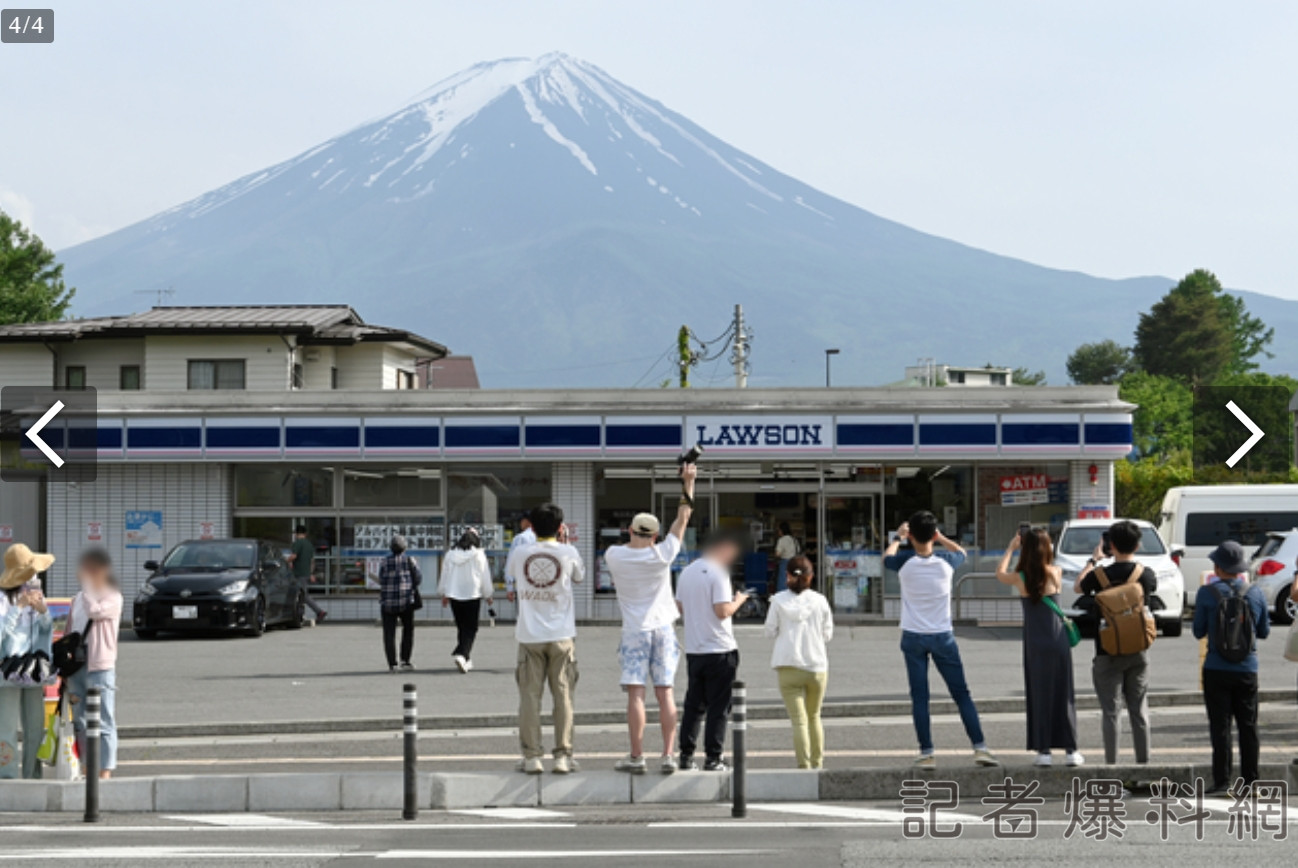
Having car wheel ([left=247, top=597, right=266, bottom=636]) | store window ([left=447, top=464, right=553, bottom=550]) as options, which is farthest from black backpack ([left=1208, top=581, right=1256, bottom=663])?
store window ([left=447, top=464, right=553, bottom=550])

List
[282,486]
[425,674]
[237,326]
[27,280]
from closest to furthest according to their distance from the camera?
[425,674], [282,486], [237,326], [27,280]

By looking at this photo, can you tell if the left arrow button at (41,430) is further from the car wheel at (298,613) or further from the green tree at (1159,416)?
the green tree at (1159,416)

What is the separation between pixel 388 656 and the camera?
63.0ft

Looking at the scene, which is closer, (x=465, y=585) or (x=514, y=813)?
(x=514, y=813)

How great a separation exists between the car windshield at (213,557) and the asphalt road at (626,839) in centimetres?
1528

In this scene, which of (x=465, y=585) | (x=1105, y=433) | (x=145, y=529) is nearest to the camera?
(x=465, y=585)

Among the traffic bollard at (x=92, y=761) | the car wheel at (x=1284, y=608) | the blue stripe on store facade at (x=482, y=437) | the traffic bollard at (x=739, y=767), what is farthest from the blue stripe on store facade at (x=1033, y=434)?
the traffic bollard at (x=92, y=761)

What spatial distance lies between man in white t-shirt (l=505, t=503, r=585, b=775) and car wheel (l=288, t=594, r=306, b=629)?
17279 millimetres

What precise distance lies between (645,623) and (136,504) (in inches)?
827

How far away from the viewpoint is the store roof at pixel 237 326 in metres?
38.6

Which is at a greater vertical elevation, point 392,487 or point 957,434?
point 957,434

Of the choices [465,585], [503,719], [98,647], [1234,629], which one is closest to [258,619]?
[465,585]

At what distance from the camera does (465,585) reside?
18.5 m

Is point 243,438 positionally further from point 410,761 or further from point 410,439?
point 410,761
